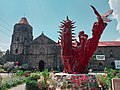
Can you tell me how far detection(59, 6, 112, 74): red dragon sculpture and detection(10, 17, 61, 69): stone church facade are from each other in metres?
31.6

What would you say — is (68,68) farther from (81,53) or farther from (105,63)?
(105,63)

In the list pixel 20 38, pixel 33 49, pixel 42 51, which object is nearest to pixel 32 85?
pixel 42 51

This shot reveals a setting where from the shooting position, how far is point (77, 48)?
27.7ft

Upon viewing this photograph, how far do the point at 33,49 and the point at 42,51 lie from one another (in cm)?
266

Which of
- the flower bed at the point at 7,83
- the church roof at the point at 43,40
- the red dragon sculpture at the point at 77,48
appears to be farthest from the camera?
the church roof at the point at 43,40

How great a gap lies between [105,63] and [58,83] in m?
34.7

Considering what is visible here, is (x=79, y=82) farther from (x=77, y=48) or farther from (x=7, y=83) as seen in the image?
(x=7, y=83)

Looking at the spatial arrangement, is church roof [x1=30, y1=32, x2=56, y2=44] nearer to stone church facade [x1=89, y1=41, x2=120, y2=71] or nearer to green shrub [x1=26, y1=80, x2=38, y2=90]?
stone church facade [x1=89, y1=41, x2=120, y2=71]

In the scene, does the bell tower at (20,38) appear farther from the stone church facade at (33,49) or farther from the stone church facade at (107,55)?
the stone church facade at (107,55)

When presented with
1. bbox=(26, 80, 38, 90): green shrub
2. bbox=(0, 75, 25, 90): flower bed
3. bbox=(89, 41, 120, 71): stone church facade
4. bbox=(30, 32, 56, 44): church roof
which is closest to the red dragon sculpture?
bbox=(26, 80, 38, 90): green shrub

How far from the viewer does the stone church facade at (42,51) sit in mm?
40125

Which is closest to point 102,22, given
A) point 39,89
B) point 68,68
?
point 68,68

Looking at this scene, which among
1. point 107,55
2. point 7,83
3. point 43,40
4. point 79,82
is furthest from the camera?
point 43,40

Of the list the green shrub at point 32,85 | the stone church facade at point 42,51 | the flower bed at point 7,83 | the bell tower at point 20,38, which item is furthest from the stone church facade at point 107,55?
the green shrub at point 32,85
